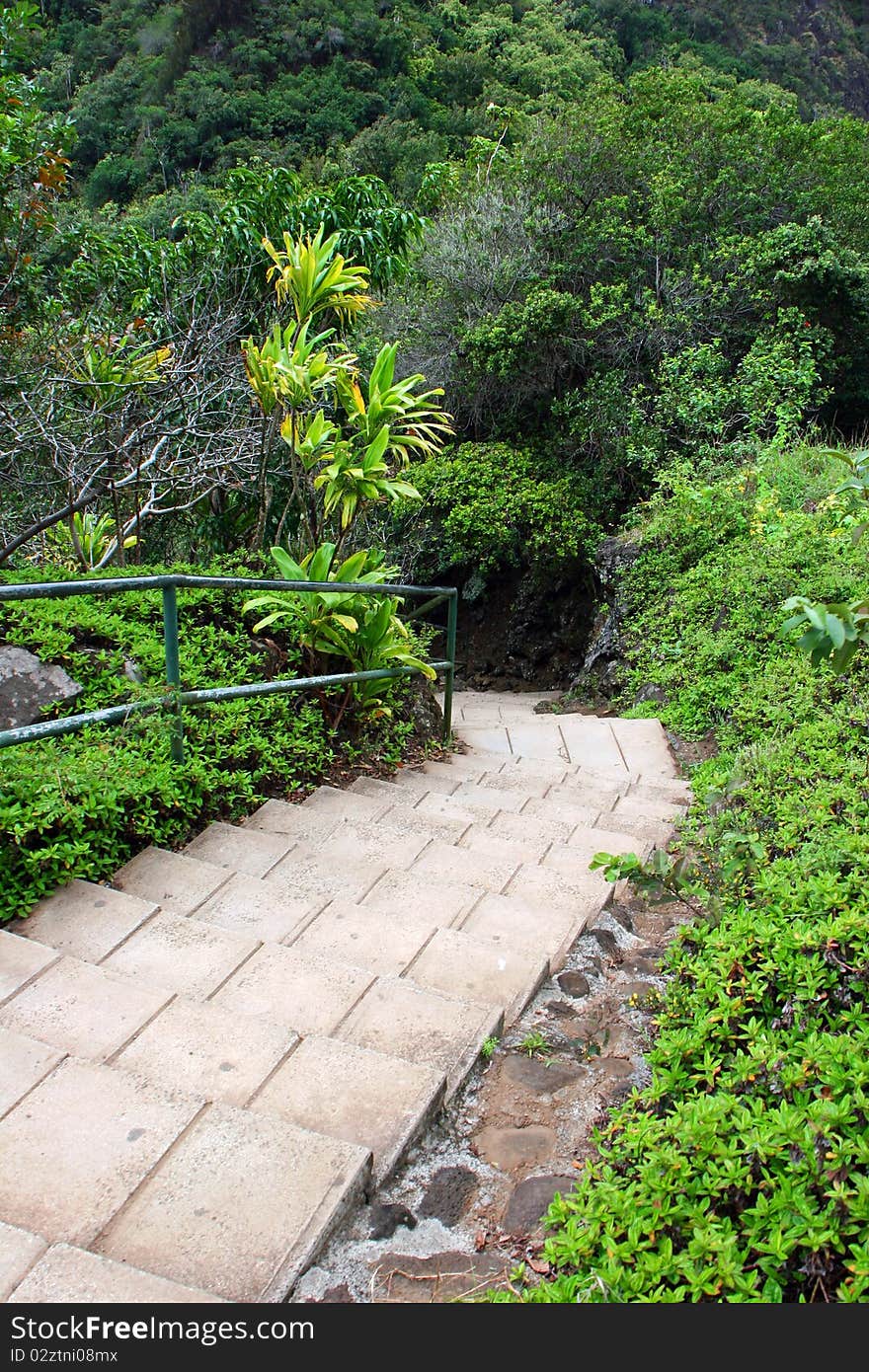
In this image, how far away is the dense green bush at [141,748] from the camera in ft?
8.21

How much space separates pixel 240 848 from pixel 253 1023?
3.39ft

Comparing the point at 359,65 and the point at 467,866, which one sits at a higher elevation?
the point at 359,65

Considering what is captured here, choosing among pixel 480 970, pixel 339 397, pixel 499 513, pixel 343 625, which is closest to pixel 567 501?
pixel 499 513

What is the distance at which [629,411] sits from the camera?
31.3ft

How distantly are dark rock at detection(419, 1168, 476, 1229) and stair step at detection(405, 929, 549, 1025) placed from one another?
47 cm

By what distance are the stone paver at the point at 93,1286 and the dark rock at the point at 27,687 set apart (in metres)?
2.30

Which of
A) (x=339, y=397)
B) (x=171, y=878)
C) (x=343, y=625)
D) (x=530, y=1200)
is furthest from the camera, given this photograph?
(x=339, y=397)

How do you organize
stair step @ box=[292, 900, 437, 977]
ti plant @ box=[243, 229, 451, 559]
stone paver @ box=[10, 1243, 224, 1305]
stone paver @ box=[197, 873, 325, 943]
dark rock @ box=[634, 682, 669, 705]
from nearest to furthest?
stone paver @ box=[10, 1243, 224, 1305] → stair step @ box=[292, 900, 437, 977] → stone paver @ box=[197, 873, 325, 943] → ti plant @ box=[243, 229, 451, 559] → dark rock @ box=[634, 682, 669, 705]

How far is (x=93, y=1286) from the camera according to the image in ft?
4.16

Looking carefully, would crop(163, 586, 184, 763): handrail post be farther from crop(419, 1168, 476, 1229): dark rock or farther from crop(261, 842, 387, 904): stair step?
crop(419, 1168, 476, 1229): dark rock

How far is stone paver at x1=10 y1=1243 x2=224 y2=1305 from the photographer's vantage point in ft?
4.11

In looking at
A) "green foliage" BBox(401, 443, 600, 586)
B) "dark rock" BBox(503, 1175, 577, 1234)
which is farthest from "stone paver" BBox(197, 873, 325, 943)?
"green foliage" BBox(401, 443, 600, 586)

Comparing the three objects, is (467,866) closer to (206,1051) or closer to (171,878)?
(171,878)
